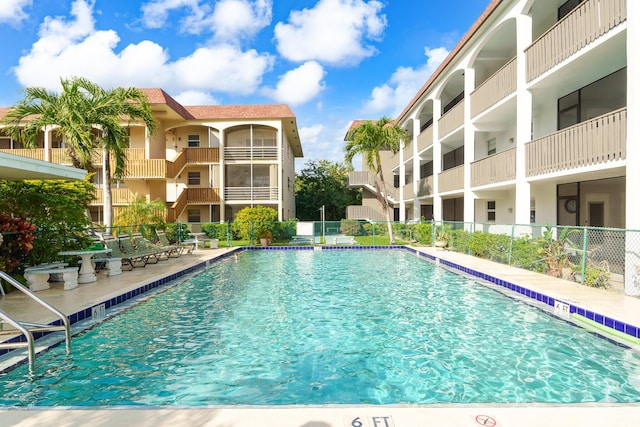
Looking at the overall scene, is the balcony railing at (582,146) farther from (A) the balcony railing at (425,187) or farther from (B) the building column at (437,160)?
(A) the balcony railing at (425,187)

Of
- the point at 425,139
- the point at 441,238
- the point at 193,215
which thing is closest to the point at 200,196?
the point at 193,215

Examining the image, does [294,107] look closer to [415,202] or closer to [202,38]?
[202,38]

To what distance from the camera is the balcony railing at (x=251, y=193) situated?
1032 inches

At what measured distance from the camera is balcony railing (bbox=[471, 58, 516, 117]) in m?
13.9

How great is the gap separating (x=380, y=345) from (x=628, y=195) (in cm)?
711

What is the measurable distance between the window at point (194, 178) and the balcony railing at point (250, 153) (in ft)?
9.23

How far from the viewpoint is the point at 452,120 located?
19.3 metres

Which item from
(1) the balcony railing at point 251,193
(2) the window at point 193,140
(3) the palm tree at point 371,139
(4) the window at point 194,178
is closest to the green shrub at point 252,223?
(1) the balcony railing at point 251,193

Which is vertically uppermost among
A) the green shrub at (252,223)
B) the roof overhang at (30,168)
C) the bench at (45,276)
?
the roof overhang at (30,168)

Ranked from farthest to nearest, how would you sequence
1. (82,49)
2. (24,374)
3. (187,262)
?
1. (82,49)
2. (187,262)
3. (24,374)

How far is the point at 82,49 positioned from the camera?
53.1 ft

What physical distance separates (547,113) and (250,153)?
1835 centimetres

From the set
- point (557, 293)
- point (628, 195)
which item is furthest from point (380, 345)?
point (628, 195)

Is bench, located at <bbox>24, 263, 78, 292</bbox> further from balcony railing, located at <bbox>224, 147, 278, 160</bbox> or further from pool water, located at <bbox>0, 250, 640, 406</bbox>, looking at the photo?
balcony railing, located at <bbox>224, 147, 278, 160</bbox>
